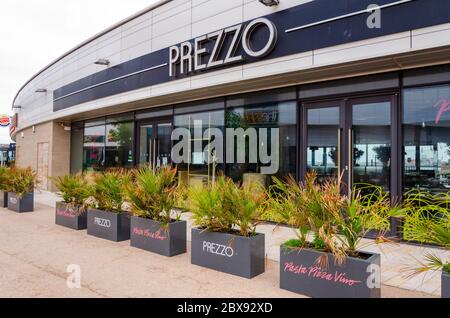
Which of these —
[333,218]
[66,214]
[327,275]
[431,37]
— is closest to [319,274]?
[327,275]

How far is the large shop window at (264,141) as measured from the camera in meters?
8.00

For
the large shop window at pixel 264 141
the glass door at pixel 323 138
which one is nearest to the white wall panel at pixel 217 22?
the large shop window at pixel 264 141

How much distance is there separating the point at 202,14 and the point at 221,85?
204 centimetres

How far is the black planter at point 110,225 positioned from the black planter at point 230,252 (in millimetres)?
2058

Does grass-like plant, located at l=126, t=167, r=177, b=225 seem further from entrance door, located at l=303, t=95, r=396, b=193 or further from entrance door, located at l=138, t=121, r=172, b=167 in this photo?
entrance door, located at l=138, t=121, r=172, b=167

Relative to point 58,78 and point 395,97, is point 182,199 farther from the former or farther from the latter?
point 58,78

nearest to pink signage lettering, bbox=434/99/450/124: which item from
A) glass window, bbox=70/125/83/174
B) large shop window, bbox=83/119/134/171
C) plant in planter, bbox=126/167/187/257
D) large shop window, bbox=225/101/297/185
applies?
large shop window, bbox=225/101/297/185

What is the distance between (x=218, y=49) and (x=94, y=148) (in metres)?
8.81

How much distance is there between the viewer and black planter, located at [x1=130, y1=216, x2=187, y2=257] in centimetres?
536

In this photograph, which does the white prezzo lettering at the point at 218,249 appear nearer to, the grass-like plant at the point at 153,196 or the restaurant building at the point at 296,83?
the grass-like plant at the point at 153,196

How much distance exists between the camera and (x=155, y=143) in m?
11.5

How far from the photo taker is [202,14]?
885 cm

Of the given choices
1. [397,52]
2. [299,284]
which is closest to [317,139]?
[397,52]
